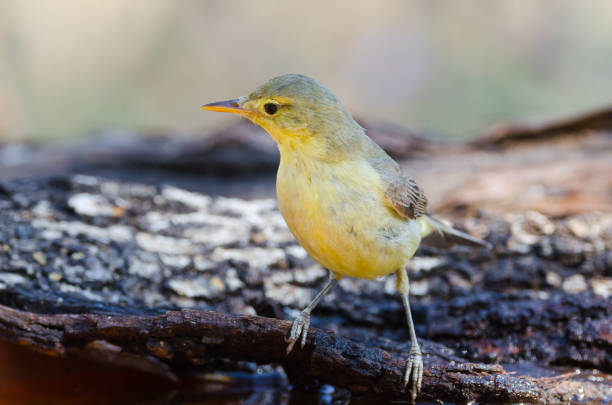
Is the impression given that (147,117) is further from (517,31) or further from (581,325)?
(581,325)

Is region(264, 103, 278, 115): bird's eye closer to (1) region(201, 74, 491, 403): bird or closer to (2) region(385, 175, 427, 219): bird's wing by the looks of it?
(1) region(201, 74, 491, 403): bird

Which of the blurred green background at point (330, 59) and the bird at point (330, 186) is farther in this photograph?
the blurred green background at point (330, 59)

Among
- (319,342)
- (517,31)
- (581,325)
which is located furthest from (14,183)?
(517,31)

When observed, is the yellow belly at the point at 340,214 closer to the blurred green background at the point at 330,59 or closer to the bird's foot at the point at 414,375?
the bird's foot at the point at 414,375

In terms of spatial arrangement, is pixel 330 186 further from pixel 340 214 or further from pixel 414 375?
pixel 414 375

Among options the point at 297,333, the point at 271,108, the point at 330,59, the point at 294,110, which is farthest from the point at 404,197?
the point at 330,59

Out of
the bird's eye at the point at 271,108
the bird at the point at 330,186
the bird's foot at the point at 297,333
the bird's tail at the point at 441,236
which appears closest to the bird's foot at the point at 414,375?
the bird at the point at 330,186

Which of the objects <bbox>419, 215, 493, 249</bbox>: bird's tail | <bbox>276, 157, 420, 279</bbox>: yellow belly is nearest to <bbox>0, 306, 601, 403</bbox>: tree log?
<bbox>276, 157, 420, 279</bbox>: yellow belly

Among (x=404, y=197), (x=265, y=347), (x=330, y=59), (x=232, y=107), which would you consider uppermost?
(x=330, y=59)
